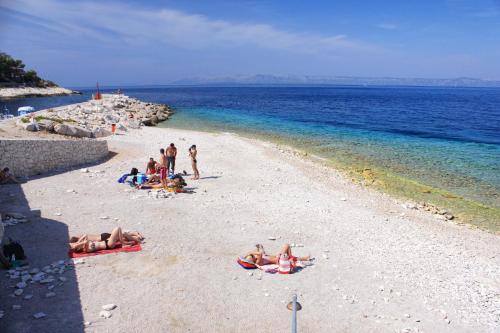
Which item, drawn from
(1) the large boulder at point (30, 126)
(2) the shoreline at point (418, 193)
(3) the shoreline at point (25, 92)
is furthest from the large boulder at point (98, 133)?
(3) the shoreline at point (25, 92)

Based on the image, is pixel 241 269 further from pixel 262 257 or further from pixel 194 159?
pixel 194 159

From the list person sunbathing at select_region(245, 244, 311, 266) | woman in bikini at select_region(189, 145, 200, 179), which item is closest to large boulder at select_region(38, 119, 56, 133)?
woman in bikini at select_region(189, 145, 200, 179)

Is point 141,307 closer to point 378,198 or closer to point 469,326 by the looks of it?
point 469,326

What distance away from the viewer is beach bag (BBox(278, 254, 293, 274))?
9.72 metres

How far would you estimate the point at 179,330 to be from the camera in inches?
289

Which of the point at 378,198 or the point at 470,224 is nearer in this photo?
the point at 470,224

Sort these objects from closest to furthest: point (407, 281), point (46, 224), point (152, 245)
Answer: point (407, 281) < point (152, 245) < point (46, 224)

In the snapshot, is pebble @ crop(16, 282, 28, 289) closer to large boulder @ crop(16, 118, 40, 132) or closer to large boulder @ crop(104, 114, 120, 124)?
large boulder @ crop(16, 118, 40, 132)

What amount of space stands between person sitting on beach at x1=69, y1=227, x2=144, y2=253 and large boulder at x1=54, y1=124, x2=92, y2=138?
1372 cm

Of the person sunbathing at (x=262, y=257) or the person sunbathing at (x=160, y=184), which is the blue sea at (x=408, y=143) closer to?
the person sunbathing at (x=262, y=257)

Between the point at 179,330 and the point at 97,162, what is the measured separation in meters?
15.3

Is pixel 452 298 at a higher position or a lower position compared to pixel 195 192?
lower

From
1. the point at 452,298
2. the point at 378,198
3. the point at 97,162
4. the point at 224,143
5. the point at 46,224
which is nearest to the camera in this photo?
the point at 452,298

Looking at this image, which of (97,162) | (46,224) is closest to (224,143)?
(97,162)
